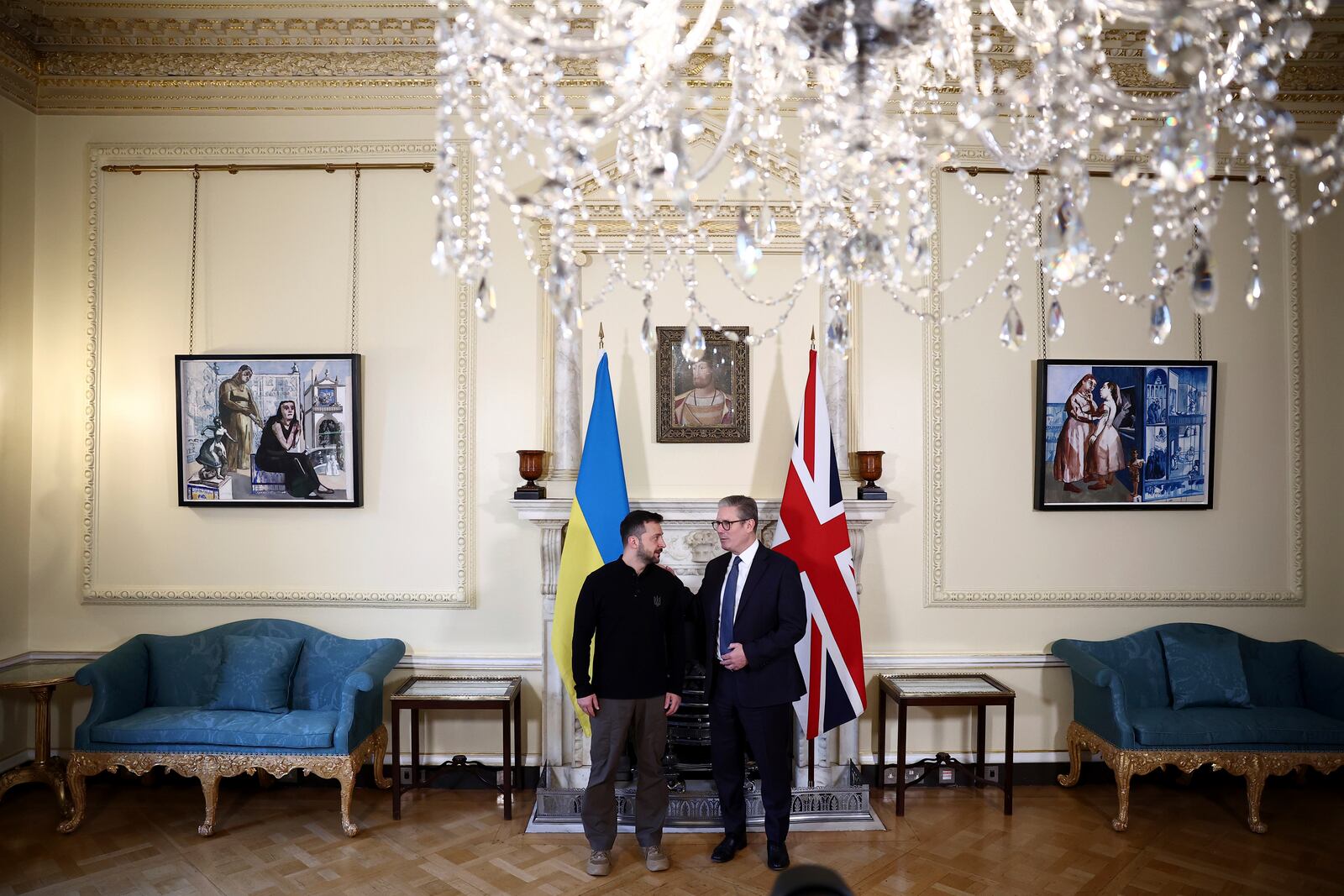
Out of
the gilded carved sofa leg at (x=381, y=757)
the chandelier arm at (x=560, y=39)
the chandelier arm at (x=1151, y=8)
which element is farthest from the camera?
the gilded carved sofa leg at (x=381, y=757)

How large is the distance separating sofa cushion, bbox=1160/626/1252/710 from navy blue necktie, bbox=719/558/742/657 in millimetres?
2572

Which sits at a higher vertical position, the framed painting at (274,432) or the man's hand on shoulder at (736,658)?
the framed painting at (274,432)

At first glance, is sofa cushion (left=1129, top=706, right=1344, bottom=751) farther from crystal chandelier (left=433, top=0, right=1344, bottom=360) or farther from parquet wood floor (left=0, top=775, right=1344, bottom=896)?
crystal chandelier (left=433, top=0, right=1344, bottom=360)

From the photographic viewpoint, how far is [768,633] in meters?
3.79

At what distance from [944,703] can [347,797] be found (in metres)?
3.07

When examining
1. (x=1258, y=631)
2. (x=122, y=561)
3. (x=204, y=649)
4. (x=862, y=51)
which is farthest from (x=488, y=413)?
(x=1258, y=631)

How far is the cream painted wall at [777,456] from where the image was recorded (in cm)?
480

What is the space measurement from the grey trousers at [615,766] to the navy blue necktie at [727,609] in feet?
1.30

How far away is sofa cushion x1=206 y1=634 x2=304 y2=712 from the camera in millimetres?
4336

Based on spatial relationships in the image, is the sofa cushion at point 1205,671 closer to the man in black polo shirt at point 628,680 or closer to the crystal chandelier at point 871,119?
the man in black polo shirt at point 628,680

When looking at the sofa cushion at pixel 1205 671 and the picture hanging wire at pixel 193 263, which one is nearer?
the sofa cushion at pixel 1205 671

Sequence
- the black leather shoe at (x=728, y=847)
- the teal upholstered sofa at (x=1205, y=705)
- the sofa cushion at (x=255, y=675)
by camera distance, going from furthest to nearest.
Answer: the sofa cushion at (x=255, y=675), the teal upholstered sofa at (x=1205, y=705), the black leather shoe at (x=728, y=847)

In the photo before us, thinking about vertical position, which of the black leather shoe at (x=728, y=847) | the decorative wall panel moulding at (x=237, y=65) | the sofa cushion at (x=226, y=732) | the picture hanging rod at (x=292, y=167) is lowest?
the black leather shoe at (x=728, y=847)

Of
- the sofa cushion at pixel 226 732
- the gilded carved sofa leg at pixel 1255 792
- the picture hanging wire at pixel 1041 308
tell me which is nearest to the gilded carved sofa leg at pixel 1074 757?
the gilded carved sofa leg at pixel 1255 792
